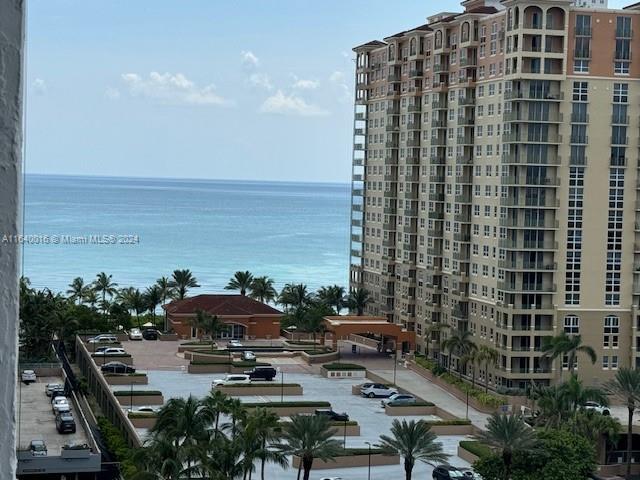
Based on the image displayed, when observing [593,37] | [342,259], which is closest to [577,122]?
[593,37]

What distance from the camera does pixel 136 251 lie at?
169000 mm

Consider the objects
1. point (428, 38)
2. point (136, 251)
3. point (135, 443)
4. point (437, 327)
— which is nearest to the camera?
point (135, 443)

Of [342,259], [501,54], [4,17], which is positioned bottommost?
[342,259]

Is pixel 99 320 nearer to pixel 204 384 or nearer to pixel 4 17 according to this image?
pixel 204 384

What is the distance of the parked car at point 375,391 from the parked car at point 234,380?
4.66 m

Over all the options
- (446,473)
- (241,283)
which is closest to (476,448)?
(446,473)

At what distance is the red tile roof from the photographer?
199ft

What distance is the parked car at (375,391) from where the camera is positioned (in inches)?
1817

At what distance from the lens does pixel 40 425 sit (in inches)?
1534

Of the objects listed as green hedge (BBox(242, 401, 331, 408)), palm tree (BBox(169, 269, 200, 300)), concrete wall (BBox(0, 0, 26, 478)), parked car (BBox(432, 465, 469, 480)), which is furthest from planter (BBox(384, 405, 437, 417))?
concrete wall (BBox(0, 0, 26, 478))

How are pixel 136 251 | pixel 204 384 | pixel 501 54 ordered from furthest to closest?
pixel 136 251
pixel 501 54
pixel 204 384

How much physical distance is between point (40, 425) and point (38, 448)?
549 centimetres

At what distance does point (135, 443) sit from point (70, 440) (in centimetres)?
256

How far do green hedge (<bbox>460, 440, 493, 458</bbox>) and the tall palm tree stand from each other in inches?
132
